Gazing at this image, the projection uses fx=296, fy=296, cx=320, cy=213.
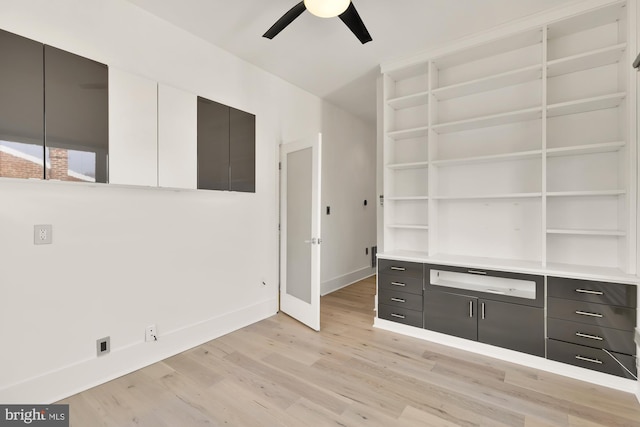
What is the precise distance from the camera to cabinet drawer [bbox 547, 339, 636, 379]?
2.02 metres

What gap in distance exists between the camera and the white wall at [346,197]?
443 cm

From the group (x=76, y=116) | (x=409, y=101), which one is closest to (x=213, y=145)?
(x=76, y=116)

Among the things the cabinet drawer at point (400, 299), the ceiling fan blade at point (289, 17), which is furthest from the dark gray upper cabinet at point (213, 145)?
the cabinet drawer at point (400, 299)

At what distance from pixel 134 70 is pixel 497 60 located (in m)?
3.25

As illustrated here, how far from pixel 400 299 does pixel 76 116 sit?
3.04 m

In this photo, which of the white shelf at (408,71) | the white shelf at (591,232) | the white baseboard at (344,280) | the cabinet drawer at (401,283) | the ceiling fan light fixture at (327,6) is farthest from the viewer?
the white baseboard at (344,280)

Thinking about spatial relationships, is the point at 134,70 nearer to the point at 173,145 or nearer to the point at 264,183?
the point at 173,145

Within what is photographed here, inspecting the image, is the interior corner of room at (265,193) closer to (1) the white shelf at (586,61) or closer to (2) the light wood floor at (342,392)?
(1) the white shelf at (586,61)

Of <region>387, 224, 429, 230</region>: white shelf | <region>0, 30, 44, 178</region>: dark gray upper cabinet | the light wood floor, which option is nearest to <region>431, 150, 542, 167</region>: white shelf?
<region>387, 224, 429, 230</region>: white shelf

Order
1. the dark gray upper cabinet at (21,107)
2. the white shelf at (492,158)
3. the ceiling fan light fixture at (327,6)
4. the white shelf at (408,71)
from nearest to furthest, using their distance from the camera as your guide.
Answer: the dark gray upper cabinet at (21,107), the ceiling fan light fixture at (327,6), the white shelf at (492,158), the white shelf at (408,71)

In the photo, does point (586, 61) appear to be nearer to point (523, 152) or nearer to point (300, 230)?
point (523, 152)

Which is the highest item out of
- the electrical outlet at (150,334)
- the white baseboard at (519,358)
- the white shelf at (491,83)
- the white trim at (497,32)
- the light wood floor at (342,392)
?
the white trim at (497,32)

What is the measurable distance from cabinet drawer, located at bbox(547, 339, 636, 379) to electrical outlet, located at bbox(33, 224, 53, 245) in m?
3.62

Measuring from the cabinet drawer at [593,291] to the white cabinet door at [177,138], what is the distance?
3.04m
